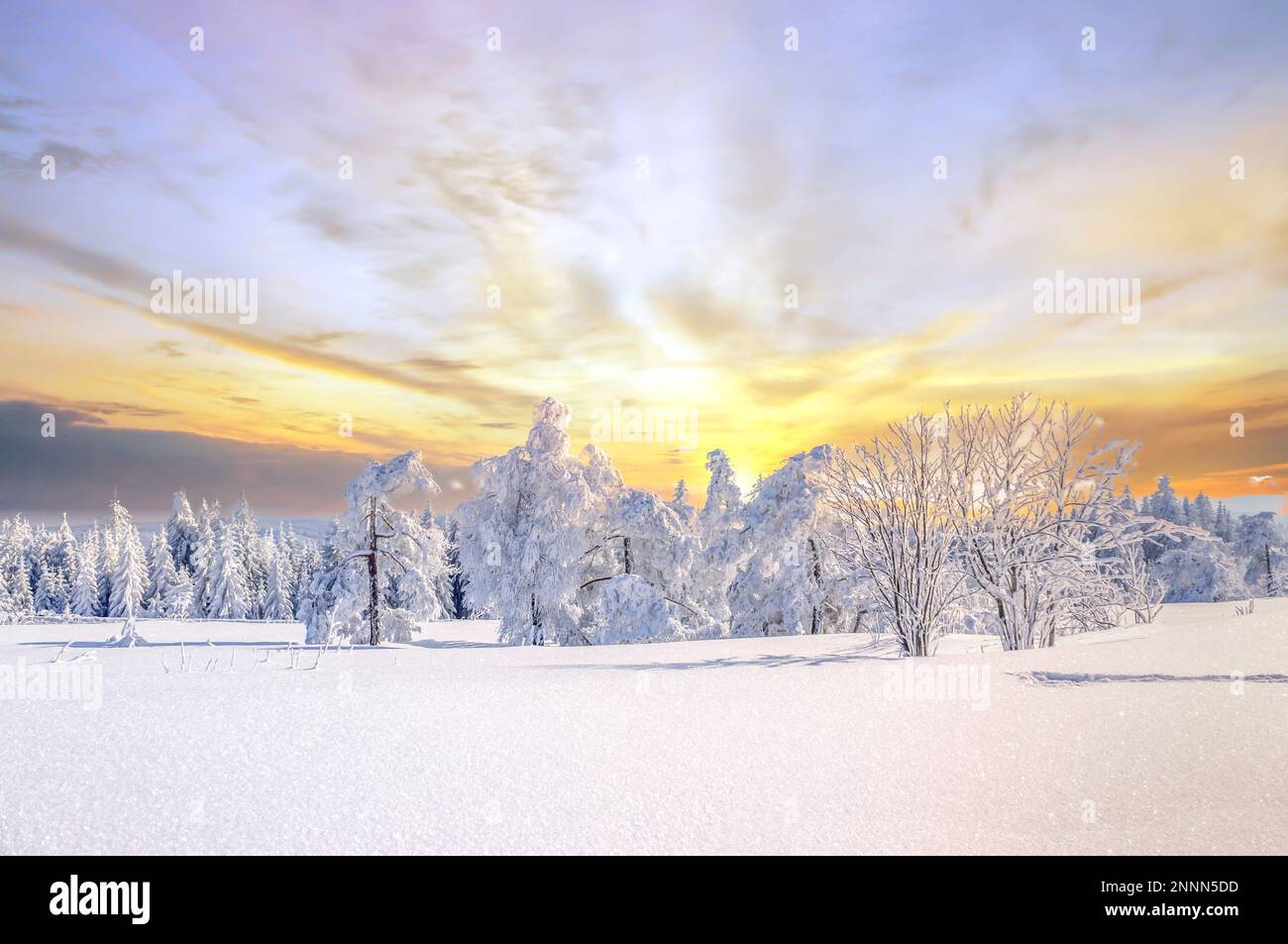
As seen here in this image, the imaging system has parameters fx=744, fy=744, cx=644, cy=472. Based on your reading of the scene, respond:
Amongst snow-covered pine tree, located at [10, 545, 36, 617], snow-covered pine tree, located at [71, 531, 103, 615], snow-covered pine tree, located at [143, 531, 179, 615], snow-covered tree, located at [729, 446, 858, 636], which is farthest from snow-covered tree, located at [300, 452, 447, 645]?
snow-covered pine tree, located at [10, 545, 36, 617]

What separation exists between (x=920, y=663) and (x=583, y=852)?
6440mm

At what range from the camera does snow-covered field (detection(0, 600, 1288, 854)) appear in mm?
4180

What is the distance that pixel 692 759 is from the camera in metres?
5.40

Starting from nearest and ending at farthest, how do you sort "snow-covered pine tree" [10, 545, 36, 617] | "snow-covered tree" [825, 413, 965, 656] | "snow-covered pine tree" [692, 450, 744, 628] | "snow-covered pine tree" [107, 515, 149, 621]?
1. "snow-covered tree" [825, 413, 965, 656]
2. "snow-covered pine tree" [692, 450, 744, 628]
3. "snow-covered pine tree" [107, 515, 149, 621]
4. "snow-covered pine tree" [10, 545, 36, 617]

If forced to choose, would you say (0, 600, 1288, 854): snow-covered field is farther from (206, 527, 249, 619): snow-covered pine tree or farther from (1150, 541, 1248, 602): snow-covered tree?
(206, 527, 249, 619): snow-covered pine tree

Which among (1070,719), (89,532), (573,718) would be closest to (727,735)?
(573,718)

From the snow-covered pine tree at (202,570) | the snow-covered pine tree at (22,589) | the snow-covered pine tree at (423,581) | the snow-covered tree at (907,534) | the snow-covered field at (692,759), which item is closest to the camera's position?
the snow-covered field at (692,759)

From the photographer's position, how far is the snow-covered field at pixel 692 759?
4.18 m

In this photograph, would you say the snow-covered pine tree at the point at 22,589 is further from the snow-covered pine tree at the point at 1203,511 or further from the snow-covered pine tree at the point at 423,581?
the snow-covered pine tree at the point at 1203,511

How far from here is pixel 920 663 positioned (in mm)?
9141

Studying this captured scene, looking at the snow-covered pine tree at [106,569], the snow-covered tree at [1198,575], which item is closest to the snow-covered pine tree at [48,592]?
the snow-covered pine tree at [106,569]

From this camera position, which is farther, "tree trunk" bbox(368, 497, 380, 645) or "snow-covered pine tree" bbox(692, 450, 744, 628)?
"snow-covered pine tree" bbox(692, 450, 744, 628)

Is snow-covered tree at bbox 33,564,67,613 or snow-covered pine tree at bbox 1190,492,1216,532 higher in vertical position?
snow-covered pine tree at bbox 1190,492,1216,532
